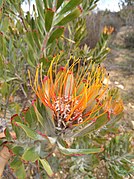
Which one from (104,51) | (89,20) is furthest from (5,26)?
(89,20)

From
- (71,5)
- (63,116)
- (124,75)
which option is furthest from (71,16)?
(124,75)

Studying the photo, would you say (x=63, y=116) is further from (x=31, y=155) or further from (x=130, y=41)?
(x=130, y=41)

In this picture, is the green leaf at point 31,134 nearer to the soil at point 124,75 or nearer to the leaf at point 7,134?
the leaf at point 7,134

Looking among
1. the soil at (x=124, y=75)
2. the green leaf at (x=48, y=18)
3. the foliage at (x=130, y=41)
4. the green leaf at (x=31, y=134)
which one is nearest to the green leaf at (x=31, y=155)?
the green leaf at (x=31, y=134)

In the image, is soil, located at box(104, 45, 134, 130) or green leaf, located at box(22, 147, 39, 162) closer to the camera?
green leaf, located at box(22, 147, 39, 162)

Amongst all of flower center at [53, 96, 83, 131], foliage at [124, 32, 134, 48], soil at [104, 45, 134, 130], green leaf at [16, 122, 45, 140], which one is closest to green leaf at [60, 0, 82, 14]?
flower center at [53, 96, 83, 131]

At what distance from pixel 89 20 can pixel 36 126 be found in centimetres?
534

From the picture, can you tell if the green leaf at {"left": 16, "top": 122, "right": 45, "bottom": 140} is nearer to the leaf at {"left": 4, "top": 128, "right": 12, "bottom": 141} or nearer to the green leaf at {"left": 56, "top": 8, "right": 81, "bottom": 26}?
the leaf at {"left": 4, "top": 128, "right": 12, "bottom": 141}

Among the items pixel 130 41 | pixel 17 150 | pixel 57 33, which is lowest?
pixel 130 41

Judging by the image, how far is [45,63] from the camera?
103 centimetres

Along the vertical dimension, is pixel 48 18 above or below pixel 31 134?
above

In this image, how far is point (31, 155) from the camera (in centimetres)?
66

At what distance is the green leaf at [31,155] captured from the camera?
0.63 meters

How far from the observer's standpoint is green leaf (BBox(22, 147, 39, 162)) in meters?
0.63
